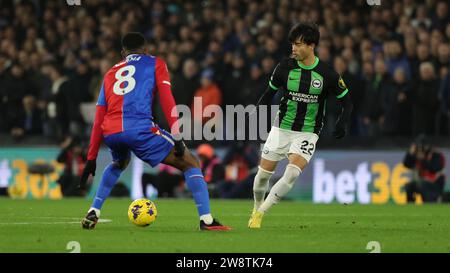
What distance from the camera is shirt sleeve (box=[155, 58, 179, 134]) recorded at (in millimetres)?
10648

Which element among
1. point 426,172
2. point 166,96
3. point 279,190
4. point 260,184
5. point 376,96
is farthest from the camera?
point 376,96

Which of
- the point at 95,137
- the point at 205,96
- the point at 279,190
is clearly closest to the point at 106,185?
the point at 95,137

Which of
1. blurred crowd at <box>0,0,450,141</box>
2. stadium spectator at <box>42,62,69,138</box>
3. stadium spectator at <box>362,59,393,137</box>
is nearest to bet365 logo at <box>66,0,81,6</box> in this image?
blurred crowd at <box>0,0,450,141</box>

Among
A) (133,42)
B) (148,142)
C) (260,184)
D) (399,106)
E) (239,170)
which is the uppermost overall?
(133,42)

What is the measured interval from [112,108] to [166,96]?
662 mm

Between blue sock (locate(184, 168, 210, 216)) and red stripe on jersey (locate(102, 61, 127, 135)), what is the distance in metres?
0.87

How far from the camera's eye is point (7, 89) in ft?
72.6

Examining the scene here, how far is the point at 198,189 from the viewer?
10.9 m

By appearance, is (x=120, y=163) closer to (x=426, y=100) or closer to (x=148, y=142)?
(x=148, y=142)

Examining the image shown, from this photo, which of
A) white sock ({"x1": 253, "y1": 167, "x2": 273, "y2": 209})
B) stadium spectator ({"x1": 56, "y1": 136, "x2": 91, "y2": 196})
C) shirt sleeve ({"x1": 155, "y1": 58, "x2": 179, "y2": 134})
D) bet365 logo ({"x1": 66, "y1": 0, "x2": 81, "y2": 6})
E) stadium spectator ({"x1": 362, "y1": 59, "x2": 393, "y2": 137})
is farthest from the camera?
bet365 logo ({"x1": 66, "y1": 0, "x2": 81, "y2": 6})

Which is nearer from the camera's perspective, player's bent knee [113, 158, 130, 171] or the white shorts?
player's bent knee [113, 158, 130, 171]

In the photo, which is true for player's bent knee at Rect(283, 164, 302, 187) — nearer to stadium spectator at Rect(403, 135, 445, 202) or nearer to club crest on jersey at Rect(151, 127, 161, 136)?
club crest on jersey at Rect(151, 127, 161, 136)

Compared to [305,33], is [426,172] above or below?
below
